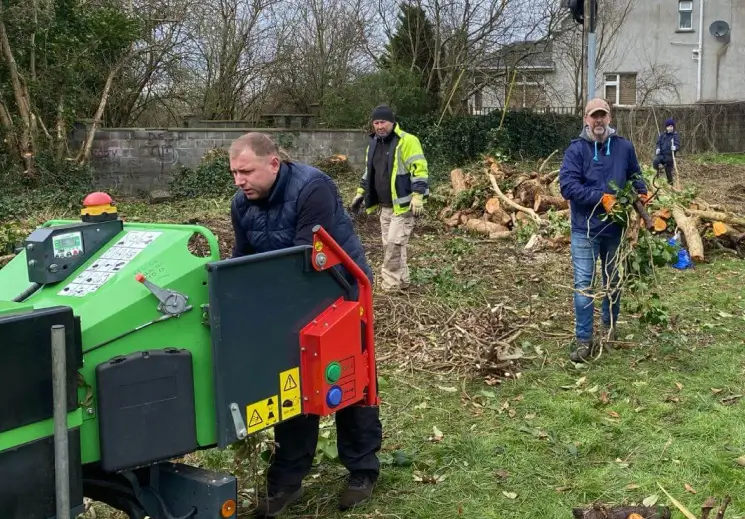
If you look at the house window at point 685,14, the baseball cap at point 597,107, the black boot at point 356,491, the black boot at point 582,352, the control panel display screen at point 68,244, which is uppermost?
the house window at point 685,14

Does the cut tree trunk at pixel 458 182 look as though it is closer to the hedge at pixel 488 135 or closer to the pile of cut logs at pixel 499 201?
the pile of cut logs at pixel 499 201

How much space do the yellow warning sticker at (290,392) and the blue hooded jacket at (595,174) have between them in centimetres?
323

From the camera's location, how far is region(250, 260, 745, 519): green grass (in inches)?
140

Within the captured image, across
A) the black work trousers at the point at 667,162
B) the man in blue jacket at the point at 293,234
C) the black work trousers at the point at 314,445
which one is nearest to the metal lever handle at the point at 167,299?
the man in blue jacket at the point at 293,234

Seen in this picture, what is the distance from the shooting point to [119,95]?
16922 millimetres

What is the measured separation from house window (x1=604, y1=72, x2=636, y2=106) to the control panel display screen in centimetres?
3108

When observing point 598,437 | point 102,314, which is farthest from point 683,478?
point 102,314

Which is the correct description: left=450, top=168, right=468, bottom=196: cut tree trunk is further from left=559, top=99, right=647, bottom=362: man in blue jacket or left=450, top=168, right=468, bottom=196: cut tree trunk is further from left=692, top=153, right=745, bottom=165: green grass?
left=692, top=153, right=745, bottom=165: green grass

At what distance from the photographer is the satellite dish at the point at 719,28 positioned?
2959 centimetres

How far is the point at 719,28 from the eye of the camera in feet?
97.3

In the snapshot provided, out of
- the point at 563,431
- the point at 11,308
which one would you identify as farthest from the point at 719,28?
the point at 11,308

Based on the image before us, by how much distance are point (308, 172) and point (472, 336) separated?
117 inches

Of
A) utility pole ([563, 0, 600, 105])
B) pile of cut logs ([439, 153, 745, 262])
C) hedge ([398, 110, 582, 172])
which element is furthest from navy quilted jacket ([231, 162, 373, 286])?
hedge ([398, 110, 582, 172])

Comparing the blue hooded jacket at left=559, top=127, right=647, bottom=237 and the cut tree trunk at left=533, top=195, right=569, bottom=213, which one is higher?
the blue hooded jacket at left=559, top=127, right=647, bottom=237
